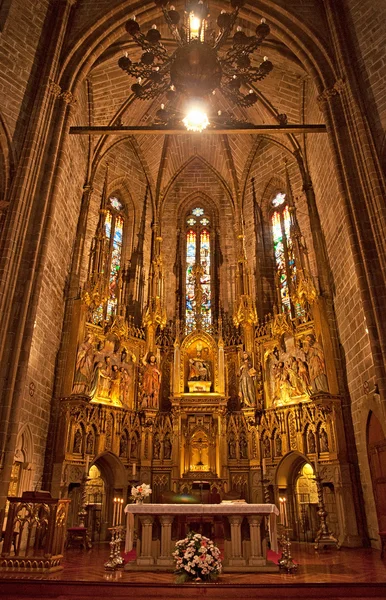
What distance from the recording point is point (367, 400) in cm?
1247

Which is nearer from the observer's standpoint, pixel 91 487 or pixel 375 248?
pixel 375 248

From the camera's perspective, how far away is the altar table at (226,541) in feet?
27.6

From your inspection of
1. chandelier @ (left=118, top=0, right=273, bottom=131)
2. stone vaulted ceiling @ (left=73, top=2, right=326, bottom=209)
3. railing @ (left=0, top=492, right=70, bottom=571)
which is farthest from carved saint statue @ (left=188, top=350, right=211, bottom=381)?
chandelier @ (left=118, top=0, right=273, bottom=131)

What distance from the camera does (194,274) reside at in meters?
19.7

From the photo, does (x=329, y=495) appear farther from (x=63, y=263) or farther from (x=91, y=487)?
(x=63, y=263)

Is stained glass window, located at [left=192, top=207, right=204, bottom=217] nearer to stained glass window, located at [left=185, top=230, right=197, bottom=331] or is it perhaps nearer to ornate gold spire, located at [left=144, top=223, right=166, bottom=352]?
stained glass window, located at [left=185, top=230, right=197, bottom=331]

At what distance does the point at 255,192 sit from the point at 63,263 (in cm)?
991

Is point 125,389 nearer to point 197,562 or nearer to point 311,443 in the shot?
point 311,443

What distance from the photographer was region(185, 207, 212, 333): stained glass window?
1903 centimetres

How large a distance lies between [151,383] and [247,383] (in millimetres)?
3418

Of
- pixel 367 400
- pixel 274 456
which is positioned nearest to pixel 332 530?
pixel 274 456

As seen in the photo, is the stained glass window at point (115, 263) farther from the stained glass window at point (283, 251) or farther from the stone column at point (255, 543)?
the stone column at point (255, 543)

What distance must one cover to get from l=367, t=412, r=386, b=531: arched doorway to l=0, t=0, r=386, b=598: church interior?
0.07 metres

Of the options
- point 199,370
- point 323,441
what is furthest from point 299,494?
point 199,370
